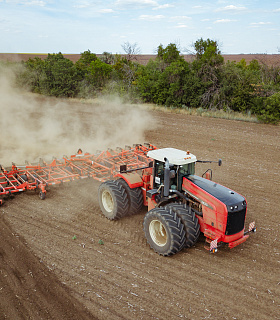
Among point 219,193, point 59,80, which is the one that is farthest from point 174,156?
point 59,80

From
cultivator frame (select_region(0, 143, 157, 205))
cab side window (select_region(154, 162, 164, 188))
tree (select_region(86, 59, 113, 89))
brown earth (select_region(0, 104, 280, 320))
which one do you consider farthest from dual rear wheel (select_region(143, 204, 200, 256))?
tree (select_region(86, 59, 113, 89))

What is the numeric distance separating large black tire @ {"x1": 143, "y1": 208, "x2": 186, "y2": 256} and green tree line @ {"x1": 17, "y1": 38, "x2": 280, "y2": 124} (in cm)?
1720

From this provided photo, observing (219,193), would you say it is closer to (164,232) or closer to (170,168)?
(170,168)

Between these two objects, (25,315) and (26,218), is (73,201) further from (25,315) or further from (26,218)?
(25,315)

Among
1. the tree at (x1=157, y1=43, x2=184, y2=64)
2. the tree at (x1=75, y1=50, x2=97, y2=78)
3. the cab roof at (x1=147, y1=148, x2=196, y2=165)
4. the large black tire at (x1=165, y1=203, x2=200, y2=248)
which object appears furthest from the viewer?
the tree at (x1=75, y1=50, x2=97, y2=78)

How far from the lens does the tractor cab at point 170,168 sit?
6542 millimetres

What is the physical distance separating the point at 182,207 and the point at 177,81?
74.9 ft

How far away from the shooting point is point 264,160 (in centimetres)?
1427

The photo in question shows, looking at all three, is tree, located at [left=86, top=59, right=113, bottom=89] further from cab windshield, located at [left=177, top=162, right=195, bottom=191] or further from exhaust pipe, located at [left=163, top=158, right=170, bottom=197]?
exhaust pipe, located at [left=163, top=158, right=170, bottom=197]

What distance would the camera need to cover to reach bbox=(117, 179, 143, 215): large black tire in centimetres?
788

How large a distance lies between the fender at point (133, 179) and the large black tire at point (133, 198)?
156 millimetres

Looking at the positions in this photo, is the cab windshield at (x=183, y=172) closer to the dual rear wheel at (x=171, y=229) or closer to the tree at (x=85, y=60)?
the dual rear wheel at (x=171, y=229)

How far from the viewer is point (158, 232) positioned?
6.82 m

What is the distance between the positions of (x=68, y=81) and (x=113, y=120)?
15685 millimetres
